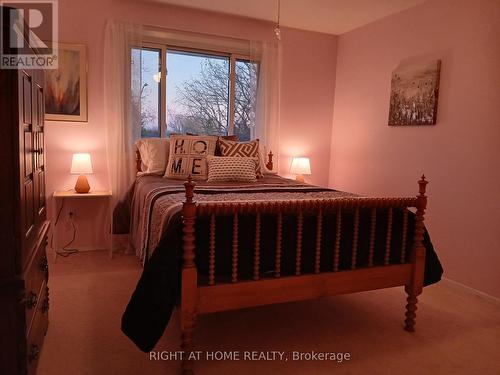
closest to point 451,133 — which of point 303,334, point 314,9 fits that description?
point 314,9

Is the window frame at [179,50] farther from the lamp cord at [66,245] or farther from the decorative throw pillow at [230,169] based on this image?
the lamp cord at [66,245]

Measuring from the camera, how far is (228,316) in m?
2.39

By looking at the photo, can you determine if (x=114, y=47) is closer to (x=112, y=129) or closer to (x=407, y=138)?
(x=112, y=129)

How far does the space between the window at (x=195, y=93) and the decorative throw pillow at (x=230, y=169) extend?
921mm

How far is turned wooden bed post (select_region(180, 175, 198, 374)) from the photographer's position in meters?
1.68

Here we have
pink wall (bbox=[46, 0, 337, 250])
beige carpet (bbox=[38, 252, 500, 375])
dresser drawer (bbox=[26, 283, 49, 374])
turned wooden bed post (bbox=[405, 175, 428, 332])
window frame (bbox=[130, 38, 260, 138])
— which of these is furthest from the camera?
window frame (bbox=[130, 38, 260, 138])

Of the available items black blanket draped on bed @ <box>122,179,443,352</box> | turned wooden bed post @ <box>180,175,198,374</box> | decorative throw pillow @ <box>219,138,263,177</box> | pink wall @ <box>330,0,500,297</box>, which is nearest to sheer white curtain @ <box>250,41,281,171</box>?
decorative throw pillow @ <box>219,138,263,177</box>

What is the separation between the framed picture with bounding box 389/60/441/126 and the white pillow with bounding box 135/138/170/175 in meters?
2.19

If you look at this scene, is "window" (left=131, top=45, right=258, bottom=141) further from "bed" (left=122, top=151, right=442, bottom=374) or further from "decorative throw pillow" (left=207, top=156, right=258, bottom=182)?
Result: "bed" (left=122, top=151, right=442, bottom=374)

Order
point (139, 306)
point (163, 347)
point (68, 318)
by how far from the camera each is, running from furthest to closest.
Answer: point (68, 318) < point (163, 347) < point (139, 306)

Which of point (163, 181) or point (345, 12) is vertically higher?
point (345, 12)

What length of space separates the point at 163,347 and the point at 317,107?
3.32 metres

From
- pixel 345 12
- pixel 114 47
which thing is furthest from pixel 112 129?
pixel 345 12

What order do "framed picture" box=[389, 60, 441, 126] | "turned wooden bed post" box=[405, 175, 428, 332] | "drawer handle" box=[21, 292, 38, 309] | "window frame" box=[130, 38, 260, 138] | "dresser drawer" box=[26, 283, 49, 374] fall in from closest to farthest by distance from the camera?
1. "drawer handle" box=[21, 292, 38, 309]
2. "dresser drawer" box=[26, 283, 49, 374]
3. "turned wooden bed post" box=[405, 175, 428, 332]
4. "framed picture" box=[389, 60, 441, 126]
5. "window frame" box=[130, 38, 260, 138]
